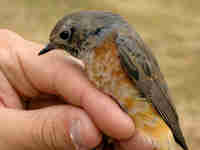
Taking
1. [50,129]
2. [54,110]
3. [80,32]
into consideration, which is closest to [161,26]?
→ [80,32]

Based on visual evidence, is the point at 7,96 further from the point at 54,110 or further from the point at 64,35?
the point at 64,35

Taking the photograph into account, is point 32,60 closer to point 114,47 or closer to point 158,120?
point 114,47

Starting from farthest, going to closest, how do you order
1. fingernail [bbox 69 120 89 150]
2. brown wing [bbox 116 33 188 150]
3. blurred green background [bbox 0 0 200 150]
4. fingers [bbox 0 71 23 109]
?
1. blurred green background [bbox 0 0 200 150]
2. fingers [bbox 0 71 23 109]
3. brown wing [bbox 116 33 188 150]
4. fingernail [bbox 69 120 89 150]

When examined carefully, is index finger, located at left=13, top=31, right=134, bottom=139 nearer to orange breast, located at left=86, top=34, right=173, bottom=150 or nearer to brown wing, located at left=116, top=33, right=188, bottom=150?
orange breast, located at left=86, top=34, right=173, bottom=150

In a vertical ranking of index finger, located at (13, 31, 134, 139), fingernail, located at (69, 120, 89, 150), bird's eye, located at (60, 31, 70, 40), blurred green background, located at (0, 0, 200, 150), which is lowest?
blurred green background, located at (0, 0, 200, 150)

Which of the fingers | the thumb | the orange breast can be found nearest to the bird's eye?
the orange breast

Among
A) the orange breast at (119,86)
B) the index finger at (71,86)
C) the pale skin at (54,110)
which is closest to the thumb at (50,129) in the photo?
the pale skin at (54,110)

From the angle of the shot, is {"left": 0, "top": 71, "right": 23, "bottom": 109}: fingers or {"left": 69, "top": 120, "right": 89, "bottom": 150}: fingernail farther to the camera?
{"left": 0, "top": 71, "right": 23, "bottom": 109}: fingers
